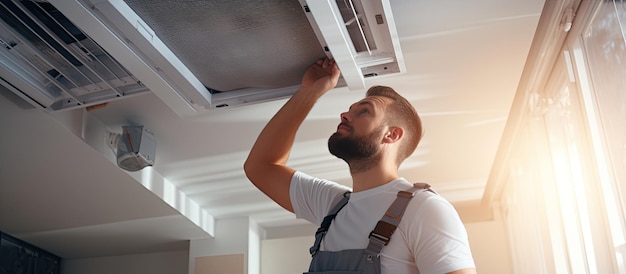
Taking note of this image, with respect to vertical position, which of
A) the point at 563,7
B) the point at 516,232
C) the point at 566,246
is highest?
the point at 563,7

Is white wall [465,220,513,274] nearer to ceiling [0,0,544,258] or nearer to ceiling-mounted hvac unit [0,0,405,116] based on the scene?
ceiling [0,0,544,258]

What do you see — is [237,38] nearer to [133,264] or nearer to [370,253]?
[370,253]

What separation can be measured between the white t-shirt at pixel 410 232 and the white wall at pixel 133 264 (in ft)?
11.5

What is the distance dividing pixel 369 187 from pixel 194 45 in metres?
0.68

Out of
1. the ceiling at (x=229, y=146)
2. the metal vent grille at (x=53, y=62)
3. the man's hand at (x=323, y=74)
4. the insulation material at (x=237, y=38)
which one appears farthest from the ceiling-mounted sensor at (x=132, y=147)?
the man's hand at (x=323, y=74)

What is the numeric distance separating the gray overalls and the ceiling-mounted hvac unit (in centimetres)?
57

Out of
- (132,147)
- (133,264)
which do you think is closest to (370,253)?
(132,147)

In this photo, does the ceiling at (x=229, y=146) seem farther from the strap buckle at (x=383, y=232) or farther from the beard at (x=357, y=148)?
the strap buckle at (x=383, y=232)

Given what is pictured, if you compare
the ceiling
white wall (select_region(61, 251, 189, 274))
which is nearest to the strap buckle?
the ceiling

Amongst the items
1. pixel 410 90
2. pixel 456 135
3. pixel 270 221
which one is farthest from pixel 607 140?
pixel 270 221

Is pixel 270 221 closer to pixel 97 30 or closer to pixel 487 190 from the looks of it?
pixel 487 190

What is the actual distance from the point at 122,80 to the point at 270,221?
8.23 ft

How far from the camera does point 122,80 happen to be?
217cm

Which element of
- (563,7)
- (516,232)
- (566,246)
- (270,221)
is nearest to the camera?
(563,7)
